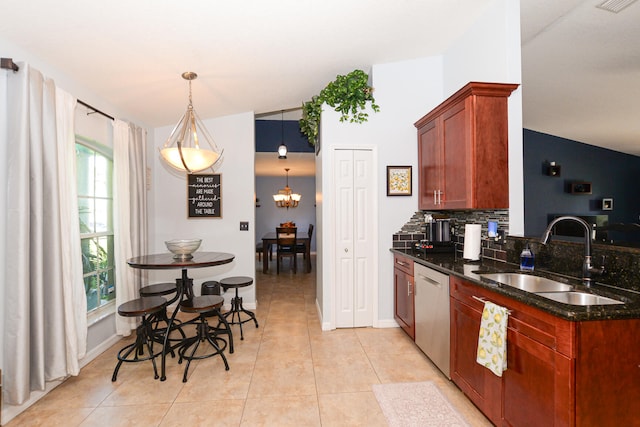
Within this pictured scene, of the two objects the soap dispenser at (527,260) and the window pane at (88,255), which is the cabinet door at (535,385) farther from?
the window pane at (88,255)

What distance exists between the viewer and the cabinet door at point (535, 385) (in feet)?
4.30

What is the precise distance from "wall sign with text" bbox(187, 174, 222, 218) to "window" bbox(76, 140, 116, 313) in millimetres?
1011

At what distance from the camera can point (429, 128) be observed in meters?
3.12

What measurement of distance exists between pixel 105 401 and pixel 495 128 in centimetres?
342

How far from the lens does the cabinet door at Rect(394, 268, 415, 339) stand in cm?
300

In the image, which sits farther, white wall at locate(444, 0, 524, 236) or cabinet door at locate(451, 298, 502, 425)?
white wall at locate(444, 0, 524, 236)

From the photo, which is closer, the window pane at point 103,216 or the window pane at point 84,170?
the window pane at point 84,170

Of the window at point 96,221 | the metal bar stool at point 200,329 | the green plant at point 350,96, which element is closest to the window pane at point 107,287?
the window at point 96,221

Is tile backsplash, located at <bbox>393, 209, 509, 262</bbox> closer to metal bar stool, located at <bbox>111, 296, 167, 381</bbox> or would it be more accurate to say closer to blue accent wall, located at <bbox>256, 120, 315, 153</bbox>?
metal bar stool, located at <bbox>111, 296, 167, 381</bbox>

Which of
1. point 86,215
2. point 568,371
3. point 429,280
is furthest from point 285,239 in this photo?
point 568,371

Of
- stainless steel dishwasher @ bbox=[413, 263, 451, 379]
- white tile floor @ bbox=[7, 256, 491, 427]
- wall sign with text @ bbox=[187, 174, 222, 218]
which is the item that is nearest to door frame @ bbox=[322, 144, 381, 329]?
white tile floor @ bbox=[7, 256, 491, 427]

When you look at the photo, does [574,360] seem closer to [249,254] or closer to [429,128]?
[429,128]

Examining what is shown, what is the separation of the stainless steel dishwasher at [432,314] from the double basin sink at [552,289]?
393 millimetres

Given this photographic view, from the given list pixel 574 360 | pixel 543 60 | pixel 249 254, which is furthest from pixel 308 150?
pixel 574 360
